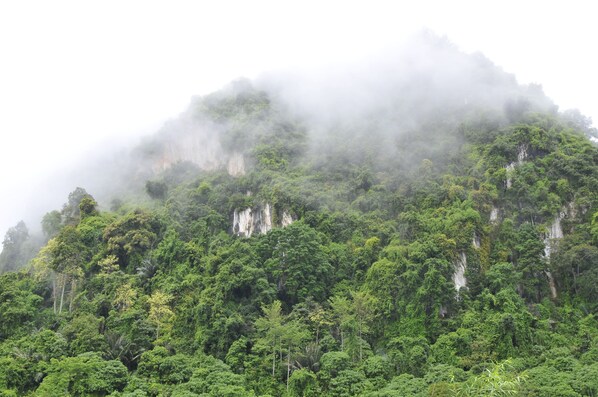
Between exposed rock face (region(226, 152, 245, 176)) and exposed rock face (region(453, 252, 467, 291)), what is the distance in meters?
29.8

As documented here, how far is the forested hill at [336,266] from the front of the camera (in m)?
31.3

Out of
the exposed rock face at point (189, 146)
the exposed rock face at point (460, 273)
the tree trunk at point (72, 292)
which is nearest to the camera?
the exposed rock face at point (460, 273)

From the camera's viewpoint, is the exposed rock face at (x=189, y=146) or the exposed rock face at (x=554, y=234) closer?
the exposed rock face at (x=554, y=234)

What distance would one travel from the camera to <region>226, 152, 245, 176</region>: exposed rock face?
62.9 m

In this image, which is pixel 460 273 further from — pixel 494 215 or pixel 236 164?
pixel 236 164

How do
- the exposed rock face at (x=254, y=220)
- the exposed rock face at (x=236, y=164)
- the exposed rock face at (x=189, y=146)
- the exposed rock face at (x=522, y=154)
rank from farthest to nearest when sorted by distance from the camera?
the exposed rock face at (x=189, y=146)
the exposed rock face at (x=236, y=164)
the exposed rock face at (x=254, y=220)
the exposed rock face at (x=522, y=154)

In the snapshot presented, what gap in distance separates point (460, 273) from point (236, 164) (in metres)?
32.8

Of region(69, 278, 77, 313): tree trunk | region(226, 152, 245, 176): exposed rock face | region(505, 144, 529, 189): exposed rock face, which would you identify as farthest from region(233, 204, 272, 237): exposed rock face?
region(505, 144, 529, 189): exposed rock face

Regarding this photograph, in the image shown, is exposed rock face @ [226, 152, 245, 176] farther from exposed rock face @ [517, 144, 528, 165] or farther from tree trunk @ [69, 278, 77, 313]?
exposed rock face @ [517, 144, 528, 165]

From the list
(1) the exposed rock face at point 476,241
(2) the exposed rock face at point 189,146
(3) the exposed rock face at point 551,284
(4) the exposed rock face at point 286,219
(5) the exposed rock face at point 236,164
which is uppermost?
(2) the exposed rock face at point 189,146

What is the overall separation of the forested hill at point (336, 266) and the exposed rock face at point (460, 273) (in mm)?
145

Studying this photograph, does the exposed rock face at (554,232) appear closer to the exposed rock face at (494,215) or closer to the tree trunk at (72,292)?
the exposed rock face at (494,215)

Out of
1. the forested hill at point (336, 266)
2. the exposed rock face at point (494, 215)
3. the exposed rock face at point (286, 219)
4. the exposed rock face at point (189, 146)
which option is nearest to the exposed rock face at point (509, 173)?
the forested hill at point (336, 266)

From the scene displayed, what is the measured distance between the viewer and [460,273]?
38938mm
